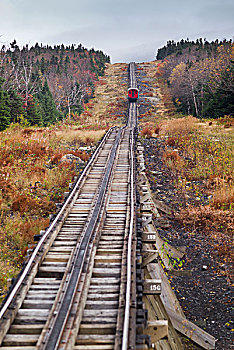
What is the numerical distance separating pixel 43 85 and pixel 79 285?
180 feet

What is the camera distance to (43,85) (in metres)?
55.3

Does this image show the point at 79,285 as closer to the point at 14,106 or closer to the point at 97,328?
the point at 97,328

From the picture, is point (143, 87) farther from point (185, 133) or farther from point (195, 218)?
point (195, 218)

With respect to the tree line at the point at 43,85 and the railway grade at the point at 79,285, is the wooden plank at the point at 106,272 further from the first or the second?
the tree line at the point at 43,85

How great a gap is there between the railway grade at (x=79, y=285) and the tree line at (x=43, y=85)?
1751cm

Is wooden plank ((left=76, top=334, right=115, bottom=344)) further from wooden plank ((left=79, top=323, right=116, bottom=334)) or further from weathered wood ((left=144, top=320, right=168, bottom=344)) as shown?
weathered wood ((left=144, top=320, right=168, bottom=344))

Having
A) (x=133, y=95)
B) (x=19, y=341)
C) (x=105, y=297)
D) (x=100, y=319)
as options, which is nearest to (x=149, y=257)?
(x=105, y=297)

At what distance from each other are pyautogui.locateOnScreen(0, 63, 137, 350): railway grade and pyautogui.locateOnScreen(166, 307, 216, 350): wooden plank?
213 centimetres

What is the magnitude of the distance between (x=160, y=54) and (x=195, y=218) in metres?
103

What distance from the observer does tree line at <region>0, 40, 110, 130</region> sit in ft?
96.0

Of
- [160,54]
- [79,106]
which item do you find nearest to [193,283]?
[79,106]

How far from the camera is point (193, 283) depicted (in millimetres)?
Answer: 8828

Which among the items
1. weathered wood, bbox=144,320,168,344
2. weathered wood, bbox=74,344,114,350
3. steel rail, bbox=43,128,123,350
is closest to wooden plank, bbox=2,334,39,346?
steel rail, bbox=43,128,123,350

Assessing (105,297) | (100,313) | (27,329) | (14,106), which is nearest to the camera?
(27,329)
